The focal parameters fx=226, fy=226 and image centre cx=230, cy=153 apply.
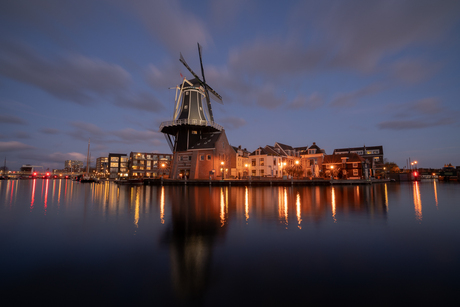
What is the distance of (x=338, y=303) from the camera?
4.38 meters

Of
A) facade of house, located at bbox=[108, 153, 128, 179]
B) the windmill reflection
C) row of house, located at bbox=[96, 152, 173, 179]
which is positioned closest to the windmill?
the windmill reflection

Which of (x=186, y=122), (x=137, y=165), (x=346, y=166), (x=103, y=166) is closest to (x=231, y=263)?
(x=186, y=122)

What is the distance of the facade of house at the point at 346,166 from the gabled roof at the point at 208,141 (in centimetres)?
3116

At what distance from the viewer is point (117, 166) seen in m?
125

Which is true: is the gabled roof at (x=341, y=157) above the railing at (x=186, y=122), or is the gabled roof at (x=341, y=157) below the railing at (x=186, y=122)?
below

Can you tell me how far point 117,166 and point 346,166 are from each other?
373 ft

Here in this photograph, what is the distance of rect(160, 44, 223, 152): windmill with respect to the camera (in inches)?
→ 2046

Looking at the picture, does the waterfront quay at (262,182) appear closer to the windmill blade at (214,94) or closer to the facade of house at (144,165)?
the windmill blade at (214,94)

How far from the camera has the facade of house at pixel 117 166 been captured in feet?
407

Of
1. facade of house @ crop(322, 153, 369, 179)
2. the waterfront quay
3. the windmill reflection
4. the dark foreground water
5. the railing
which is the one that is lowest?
the dark foreground water

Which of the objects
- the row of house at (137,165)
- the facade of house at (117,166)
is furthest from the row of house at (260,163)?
the facade of house at (117,166)

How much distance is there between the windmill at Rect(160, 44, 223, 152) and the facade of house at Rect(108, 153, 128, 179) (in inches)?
3232

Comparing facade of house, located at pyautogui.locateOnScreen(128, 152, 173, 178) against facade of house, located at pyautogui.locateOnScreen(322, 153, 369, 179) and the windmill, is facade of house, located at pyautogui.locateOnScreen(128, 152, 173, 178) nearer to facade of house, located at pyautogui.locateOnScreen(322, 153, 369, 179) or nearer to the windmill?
the windmill

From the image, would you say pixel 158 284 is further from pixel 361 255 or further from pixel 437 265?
pixel 437 265
